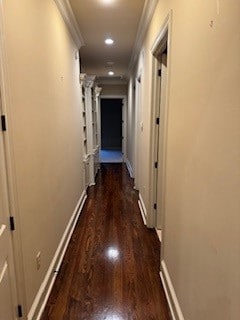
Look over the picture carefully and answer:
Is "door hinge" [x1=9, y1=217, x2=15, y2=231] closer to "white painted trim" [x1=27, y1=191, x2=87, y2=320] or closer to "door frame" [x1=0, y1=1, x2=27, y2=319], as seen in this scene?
"door frame" [x1=0, y1=1, x2=27, y2=319]

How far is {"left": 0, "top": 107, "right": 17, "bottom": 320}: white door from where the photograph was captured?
1.33 metres

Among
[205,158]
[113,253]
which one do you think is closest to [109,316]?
[113,253]

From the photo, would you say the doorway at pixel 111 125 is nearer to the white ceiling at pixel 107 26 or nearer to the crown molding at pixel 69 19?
the white ceiling at pixel 107 26

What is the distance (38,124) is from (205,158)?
1.32 m

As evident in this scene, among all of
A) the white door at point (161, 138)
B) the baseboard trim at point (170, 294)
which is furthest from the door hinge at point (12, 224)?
the white door at point (161, 138)

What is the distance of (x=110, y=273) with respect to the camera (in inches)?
95.0

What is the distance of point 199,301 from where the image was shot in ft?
4.32

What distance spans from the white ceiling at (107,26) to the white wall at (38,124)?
0.39 m

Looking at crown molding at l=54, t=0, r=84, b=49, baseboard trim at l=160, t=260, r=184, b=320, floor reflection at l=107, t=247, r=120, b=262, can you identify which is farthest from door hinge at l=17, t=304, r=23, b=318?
crown molding at l=54, t=0, r=84, b=49

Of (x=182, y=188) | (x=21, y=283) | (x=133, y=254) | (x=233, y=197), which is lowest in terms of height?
(x=133, y=254)

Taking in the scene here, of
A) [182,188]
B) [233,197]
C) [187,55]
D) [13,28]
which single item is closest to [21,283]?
[182,188]

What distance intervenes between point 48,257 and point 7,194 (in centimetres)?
105

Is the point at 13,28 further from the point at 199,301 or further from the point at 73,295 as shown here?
the point at 73,295

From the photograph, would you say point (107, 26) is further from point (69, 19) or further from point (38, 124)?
point (38, 124)
